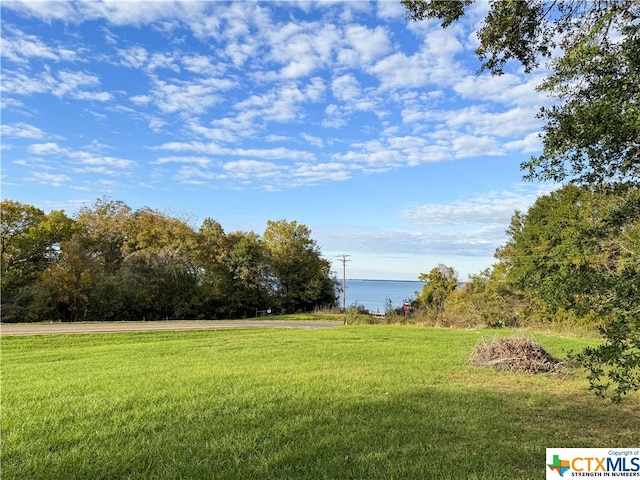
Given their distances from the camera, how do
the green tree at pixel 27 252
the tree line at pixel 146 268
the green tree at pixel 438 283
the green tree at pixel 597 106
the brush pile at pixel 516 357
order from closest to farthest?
the green tree at pixel 597 106 → the brush pile at pixel 516 357 → the green tree at pixel 27 252 → the tree line at pixel 146 268 → the green tree at pixel 438 283

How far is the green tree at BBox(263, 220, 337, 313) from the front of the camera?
45.0 meters

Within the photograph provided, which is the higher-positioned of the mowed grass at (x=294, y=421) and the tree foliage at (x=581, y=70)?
the tree foliage at (x=581, y=70)

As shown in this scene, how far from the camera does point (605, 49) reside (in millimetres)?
3646

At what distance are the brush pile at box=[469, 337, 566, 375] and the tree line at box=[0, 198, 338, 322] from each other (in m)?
25.7

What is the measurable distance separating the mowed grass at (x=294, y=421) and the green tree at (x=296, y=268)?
35341 mm

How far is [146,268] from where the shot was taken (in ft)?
108

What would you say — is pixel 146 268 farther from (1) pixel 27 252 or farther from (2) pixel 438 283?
(2) pixel 438 283

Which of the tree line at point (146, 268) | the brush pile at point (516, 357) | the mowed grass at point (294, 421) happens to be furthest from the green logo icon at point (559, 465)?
the tree line at point (146, 268)

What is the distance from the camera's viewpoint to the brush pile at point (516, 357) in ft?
29.5

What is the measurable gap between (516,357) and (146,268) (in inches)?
1157

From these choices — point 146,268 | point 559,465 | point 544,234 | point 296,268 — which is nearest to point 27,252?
point 146,268

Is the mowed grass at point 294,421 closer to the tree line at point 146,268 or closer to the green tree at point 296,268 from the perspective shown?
the tree line at point 146,268

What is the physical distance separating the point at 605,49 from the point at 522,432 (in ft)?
12.8

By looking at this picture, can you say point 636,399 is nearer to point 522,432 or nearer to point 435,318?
point 522,432
